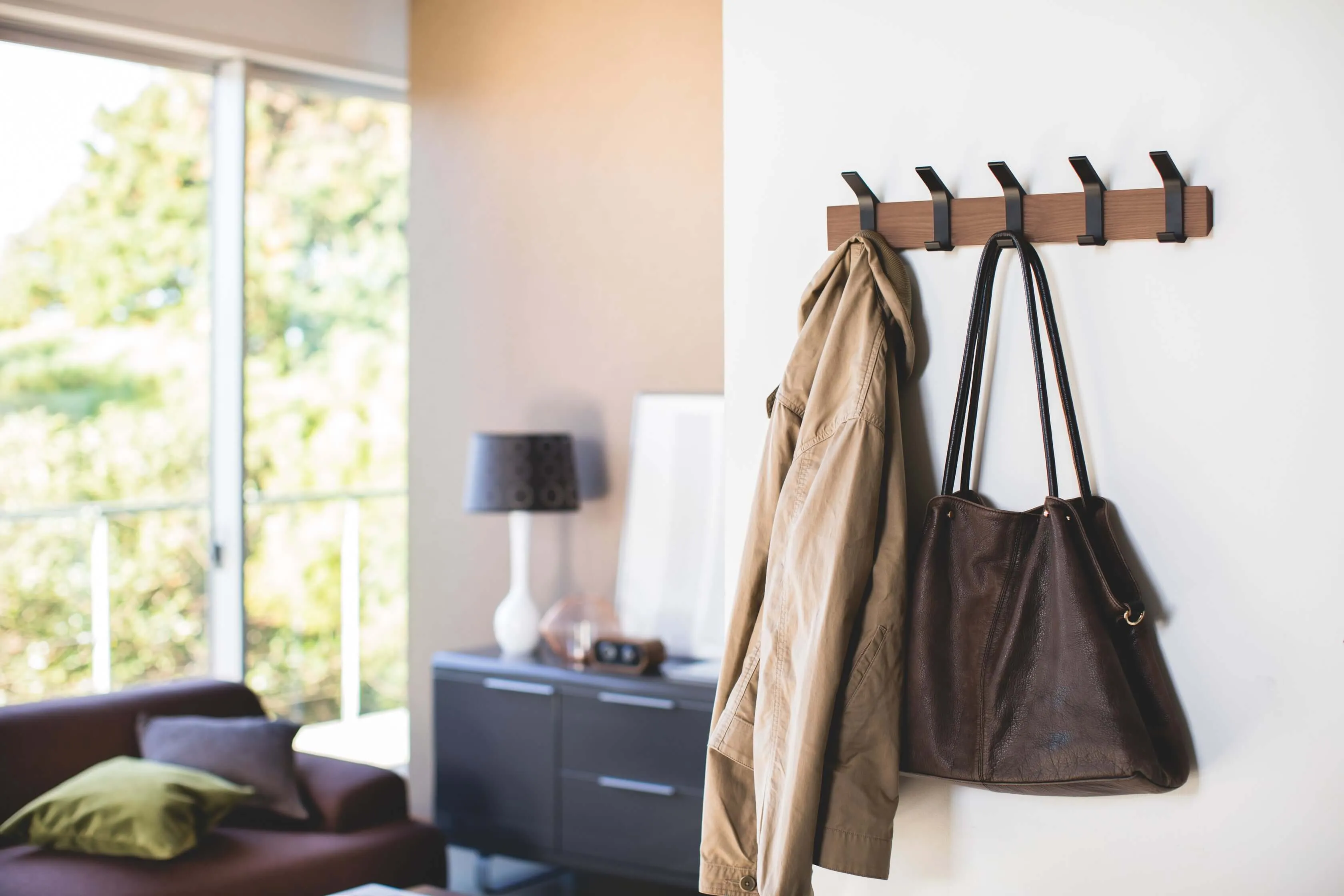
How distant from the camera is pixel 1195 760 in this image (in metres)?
1.61

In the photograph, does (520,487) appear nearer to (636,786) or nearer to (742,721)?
(636,786)

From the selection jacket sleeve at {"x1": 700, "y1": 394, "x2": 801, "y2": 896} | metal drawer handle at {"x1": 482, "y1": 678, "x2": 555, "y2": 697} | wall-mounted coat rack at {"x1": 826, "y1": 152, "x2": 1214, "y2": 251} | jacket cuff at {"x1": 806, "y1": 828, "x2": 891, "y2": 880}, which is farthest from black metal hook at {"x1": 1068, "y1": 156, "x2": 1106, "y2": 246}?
metal drawer handle at {"x1": 482, "y1": 678, "x2": 555, "y2": 697}

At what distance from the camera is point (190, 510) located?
14.5 feet

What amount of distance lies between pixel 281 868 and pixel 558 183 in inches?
90.5

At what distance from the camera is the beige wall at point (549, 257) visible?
12.6ft

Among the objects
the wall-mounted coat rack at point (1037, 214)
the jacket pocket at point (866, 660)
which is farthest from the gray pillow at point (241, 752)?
the wall-mounted coat rack at point (1037, 214)

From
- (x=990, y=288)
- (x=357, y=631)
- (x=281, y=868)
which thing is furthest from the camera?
(x=357, y=631)

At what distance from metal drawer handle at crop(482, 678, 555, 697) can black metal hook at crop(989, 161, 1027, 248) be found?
2.25m

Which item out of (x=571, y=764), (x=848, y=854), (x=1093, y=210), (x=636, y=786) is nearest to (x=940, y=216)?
(x=1093, y=210)

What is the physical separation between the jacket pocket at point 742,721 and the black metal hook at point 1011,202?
0.68 meters

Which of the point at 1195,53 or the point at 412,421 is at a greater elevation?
the point at 1195,53

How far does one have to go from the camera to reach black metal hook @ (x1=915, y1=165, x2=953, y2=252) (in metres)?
1.74

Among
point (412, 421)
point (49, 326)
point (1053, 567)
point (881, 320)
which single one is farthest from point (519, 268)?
point (1053, 567)

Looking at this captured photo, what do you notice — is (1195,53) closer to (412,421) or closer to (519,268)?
(519,268)
